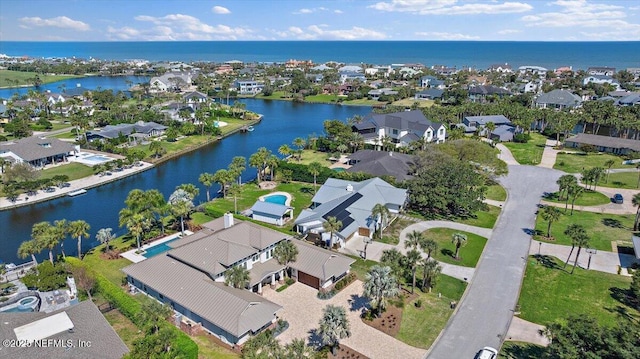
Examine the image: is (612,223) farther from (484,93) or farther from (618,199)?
(484,93)

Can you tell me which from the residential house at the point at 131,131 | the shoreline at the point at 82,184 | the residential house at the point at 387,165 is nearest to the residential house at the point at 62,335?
the shoreline at the point at 82,184

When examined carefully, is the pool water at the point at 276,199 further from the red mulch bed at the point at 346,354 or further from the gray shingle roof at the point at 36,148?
the gray shingle roof at the point at 36,148

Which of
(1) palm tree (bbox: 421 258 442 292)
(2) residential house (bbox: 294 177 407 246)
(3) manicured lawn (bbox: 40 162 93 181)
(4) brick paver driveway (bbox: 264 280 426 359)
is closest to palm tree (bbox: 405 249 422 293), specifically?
(1) palm tree (bbox: 421 258 442 292)

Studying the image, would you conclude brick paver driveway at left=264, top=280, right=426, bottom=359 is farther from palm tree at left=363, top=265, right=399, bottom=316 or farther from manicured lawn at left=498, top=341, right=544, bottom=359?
manicured lawn at left=498, top=341, right=544, bottom=359

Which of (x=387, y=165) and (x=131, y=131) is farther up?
(x=131, y=131)

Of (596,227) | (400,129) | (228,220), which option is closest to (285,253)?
(228,220)
